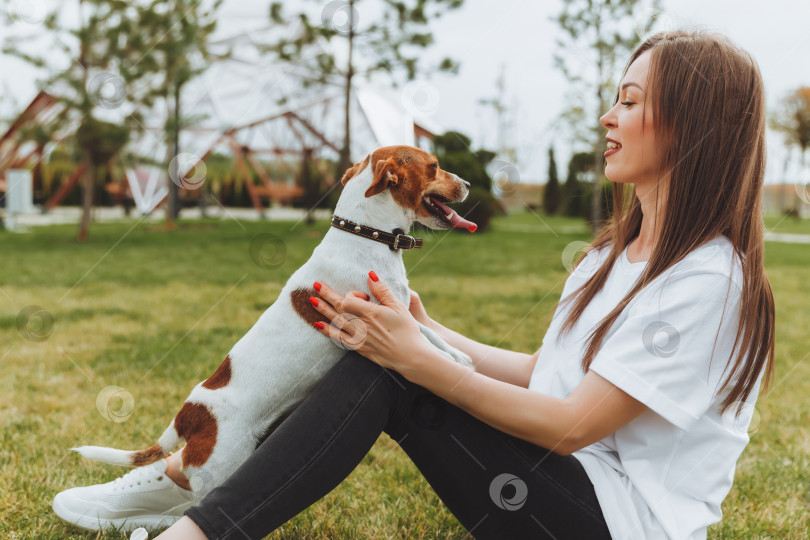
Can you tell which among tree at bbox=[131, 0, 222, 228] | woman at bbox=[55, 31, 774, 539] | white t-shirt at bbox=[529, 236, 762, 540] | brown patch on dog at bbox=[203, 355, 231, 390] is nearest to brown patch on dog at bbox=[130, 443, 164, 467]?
brown patch on dog at bbox=[203, 355, 231, 390]

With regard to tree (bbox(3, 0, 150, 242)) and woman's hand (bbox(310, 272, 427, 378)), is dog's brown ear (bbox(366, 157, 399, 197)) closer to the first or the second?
woman's hand (bbox(310, 272, 427, 378))

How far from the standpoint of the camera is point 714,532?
2.33 meters

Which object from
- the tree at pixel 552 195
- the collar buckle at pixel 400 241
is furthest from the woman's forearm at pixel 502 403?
the tree at pixel 552 195

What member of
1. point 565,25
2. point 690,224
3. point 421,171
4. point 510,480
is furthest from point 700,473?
point 565,25

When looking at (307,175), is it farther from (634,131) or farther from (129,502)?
(634,131)

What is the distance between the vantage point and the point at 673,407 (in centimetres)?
144

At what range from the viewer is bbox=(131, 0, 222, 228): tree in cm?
1230

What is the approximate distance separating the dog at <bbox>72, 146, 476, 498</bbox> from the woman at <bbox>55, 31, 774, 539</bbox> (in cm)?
19

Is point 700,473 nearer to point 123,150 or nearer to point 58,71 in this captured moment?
point 58,71

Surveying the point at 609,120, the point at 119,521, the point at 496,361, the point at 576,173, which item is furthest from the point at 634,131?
the point at 576,173

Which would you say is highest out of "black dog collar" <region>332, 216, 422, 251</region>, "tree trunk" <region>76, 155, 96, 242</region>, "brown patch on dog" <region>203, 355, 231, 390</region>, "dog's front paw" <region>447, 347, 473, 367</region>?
"black dog collar" <region>332, 216, 422, 251</region>

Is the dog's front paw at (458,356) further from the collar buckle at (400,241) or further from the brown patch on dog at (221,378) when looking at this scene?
the brown patch on dog at (221,378)

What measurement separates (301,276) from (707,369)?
1.09 metres

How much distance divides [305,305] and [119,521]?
39.9 inches
